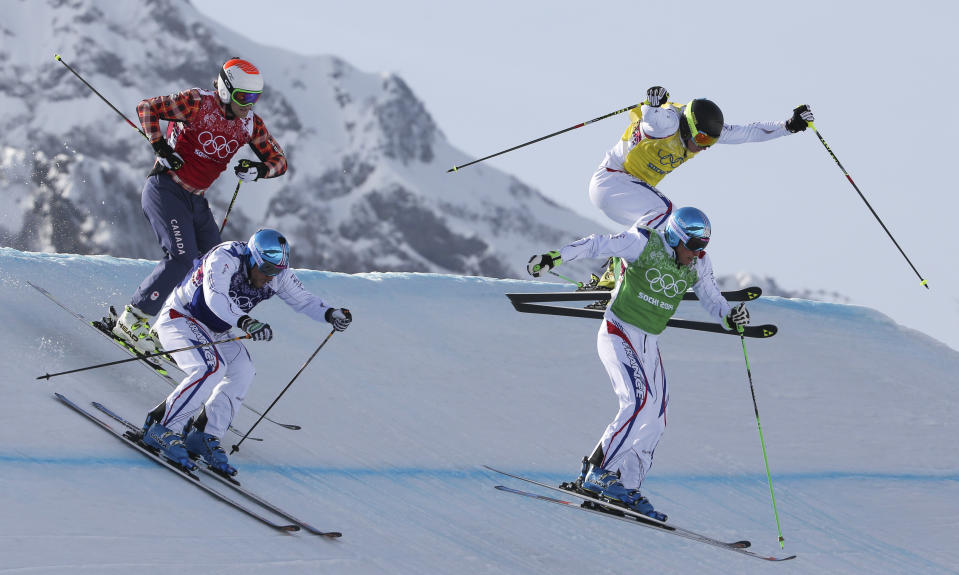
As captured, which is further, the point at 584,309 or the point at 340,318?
the point at 584,309

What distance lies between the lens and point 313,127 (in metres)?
146

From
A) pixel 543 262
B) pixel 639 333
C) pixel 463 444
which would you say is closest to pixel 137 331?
pixel 463 444

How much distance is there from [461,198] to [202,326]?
446ft

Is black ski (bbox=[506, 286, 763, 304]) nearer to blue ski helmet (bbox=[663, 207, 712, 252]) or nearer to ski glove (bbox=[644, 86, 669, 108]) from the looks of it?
ski glove (bbox=[644, 86, 669, 108])

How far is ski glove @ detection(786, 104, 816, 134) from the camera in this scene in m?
8.10

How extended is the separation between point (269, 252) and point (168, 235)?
4.25 ft

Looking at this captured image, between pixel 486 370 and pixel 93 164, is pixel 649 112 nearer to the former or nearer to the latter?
pixel 486 370

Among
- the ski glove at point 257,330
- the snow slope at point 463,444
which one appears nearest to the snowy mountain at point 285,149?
the snow slope at point 463,444

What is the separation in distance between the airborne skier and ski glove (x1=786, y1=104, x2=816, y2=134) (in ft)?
11.1

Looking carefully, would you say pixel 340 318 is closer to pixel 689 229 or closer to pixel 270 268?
pixel 270 268

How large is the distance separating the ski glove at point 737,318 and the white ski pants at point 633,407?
18.1 inches

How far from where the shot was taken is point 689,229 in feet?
21.8

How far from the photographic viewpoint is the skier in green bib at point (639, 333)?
659 centimetres

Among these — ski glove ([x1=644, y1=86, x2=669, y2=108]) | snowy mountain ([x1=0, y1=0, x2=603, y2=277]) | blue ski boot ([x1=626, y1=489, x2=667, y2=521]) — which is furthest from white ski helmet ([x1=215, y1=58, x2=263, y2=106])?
snowy mountain ([x1=0, y1=0, x2=603, y2=277])
